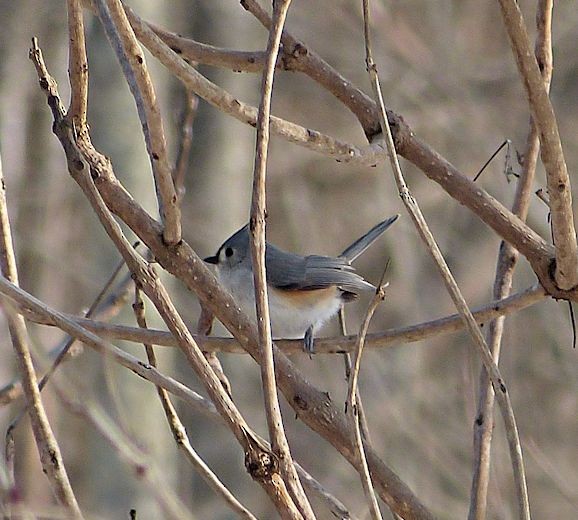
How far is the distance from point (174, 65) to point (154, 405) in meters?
4.06

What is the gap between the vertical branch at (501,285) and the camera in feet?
4.96

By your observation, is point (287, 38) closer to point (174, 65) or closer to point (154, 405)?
point (174, 65)

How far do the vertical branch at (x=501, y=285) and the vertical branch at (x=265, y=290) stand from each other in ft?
1.34

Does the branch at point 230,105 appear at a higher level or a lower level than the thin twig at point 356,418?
higher

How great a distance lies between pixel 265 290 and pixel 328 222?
6438mm

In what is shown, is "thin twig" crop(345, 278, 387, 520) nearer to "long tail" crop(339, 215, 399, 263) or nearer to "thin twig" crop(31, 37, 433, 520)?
"thin twig" crop(31, 37, 433, 520)

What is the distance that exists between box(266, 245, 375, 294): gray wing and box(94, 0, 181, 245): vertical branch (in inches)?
64.2

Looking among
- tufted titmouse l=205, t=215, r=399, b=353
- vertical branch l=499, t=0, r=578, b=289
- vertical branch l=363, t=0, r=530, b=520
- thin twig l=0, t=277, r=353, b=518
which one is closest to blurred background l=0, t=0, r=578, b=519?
tufted titmouse l=205, t=215, r=399, b=353

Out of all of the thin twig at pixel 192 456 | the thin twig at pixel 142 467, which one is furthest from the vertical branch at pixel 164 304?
the thin twig at pixel 142 467

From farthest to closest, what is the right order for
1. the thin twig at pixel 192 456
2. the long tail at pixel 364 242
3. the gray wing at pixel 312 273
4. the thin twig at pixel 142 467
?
the gray wing at pixel 312 273
the long tail at pixel 364 242
the thin twig at pixel 142 467
the thin twig at pixel 192 456

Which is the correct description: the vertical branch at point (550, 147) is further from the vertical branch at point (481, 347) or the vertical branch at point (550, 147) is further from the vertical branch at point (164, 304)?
the vertical branch at point (164, 304)

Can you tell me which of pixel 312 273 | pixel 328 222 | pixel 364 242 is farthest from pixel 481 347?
pixel 328 222

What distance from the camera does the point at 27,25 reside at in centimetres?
563

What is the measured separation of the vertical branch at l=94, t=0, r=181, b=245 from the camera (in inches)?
47.9
